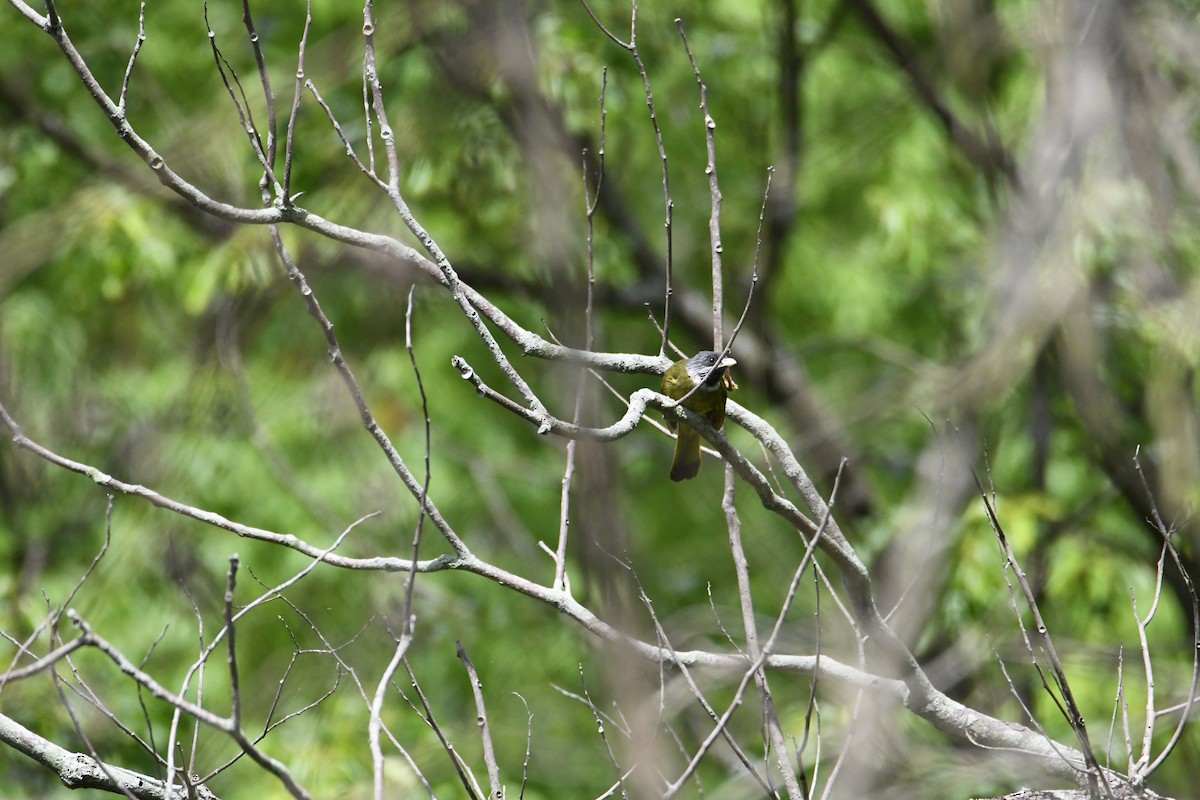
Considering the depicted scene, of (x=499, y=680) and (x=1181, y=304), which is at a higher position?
(x=1181, y=304)

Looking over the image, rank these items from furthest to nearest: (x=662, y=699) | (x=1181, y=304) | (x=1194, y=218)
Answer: (x=1194, y=218) → (x=1181, y=304) → (x=662, y=699)

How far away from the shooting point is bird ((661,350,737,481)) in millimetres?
3590

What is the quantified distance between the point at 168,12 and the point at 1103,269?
20.3 ft

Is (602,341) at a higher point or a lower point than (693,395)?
higher

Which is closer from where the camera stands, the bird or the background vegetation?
the bird

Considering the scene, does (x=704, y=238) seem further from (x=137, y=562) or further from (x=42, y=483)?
(x=42, y=483)

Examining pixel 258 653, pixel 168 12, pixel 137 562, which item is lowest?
pixel 258 653

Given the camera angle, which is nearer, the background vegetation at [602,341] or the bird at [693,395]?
the bird at [693,395]

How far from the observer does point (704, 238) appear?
8.12 m

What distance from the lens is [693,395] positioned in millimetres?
3668

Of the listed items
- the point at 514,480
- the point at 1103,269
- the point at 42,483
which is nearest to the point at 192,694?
the point at 42,483

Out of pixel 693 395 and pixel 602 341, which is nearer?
pixel 693 395

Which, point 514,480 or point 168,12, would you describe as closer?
point 168,12

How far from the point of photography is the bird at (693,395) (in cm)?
359
